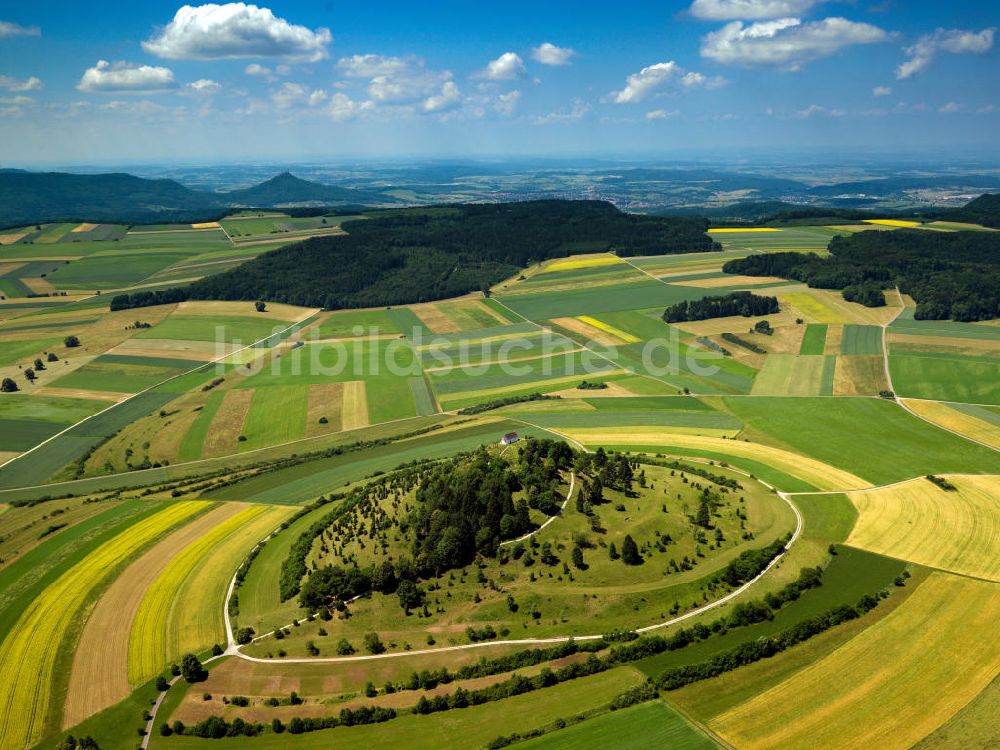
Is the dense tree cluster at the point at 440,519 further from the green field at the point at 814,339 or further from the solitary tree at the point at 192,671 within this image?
the green field at the point at 814,339

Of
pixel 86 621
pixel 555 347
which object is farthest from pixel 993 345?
pixel 86 621

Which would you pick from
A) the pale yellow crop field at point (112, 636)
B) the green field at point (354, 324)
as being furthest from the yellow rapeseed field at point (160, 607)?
the green field at point (354, 324)

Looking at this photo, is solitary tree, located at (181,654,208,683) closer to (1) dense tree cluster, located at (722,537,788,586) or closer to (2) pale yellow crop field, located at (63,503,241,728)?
(2) pale yellow crop field, located at (63,503,241,728)

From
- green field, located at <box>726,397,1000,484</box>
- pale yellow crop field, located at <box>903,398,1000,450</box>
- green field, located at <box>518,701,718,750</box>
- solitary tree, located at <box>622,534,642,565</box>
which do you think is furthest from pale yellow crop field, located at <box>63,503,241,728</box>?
pale yellow crop field, located at <box>903,398,1000,450</box>

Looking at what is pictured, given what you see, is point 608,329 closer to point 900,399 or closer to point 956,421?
point 900,399

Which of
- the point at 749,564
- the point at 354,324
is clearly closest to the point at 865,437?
the point at 749,564

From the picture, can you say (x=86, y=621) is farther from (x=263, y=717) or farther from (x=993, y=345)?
(x=993, y=345)
